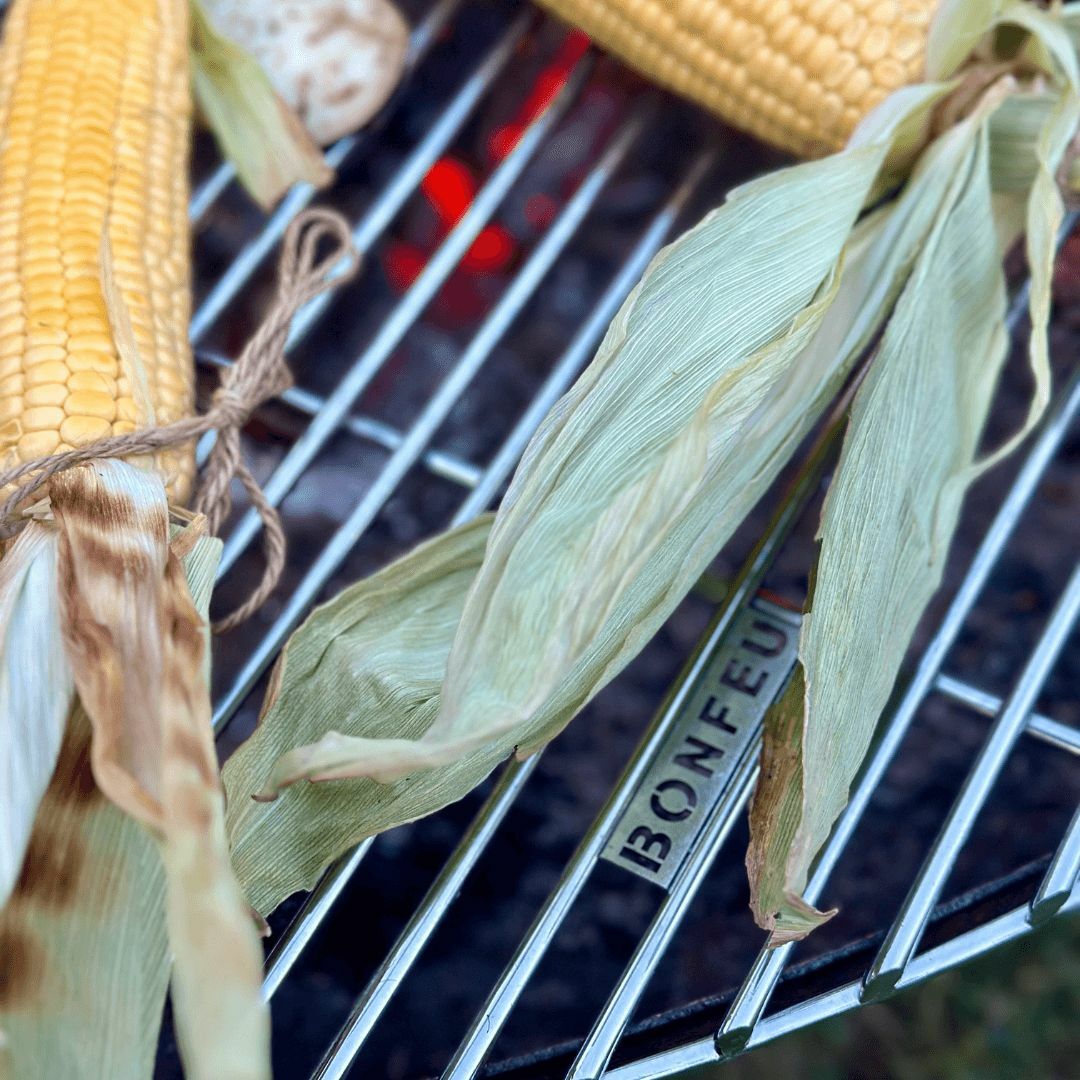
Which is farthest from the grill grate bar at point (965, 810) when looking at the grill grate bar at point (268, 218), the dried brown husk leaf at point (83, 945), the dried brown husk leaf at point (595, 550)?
the grill grate bar at point (268, 218)

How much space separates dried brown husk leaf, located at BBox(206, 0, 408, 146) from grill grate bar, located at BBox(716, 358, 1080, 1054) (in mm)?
691

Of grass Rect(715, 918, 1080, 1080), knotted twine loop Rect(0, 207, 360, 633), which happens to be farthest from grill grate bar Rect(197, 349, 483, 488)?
grass Rect(715, 918, 1080, 1080)

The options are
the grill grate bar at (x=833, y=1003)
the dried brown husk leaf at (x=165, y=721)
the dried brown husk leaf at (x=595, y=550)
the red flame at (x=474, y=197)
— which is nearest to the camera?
the dried brown husk leaf at (x=165, y=721)

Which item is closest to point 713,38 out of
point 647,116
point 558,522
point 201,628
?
point 647,116

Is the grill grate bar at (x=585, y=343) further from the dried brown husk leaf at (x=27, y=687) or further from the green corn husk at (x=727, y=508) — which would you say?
the dried brown husk leaf at (x=27, y=687)

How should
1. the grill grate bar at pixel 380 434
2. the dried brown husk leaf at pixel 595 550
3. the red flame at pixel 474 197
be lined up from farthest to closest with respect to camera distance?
the red flame at pixel 474 197
the grill grate bar at pixel 380 434
the dried brown husk leaf at pixel 595 550

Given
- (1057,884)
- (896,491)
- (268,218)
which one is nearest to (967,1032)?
(1057,884)

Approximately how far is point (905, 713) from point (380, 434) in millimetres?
535

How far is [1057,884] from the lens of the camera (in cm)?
78

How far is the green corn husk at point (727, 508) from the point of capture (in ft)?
2.16

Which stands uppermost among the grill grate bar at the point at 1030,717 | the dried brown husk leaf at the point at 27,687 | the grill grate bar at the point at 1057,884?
the grill grate bar at the point at 1030,717

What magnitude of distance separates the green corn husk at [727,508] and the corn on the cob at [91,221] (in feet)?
0.75

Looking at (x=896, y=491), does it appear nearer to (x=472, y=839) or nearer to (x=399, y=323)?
(x=472, y=839)

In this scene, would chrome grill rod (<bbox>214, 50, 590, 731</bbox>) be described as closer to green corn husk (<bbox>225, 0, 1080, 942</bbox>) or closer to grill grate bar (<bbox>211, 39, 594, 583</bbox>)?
grill grate bar (<bbox>211, 39, 594, 583</bbox>)
